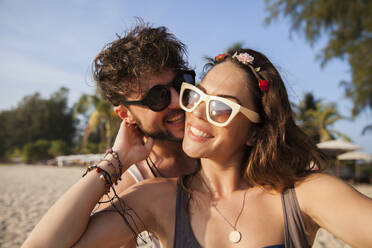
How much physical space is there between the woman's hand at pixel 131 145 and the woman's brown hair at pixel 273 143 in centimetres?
51

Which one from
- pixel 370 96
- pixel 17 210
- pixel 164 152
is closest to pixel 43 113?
pixel 17 210

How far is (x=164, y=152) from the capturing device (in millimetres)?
3129

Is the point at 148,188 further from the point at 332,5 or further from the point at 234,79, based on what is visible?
the point at 332,5

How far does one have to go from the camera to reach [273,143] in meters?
2.17

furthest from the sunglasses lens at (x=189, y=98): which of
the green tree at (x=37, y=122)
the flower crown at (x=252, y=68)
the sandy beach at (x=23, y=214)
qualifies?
the green tree at (x=37, y=122)

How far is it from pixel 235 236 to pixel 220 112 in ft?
2.79

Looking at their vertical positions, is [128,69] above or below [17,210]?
above

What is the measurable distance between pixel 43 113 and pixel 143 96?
4923cm

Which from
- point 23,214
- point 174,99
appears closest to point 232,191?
point 174,99

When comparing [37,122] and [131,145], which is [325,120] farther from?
[37,122]

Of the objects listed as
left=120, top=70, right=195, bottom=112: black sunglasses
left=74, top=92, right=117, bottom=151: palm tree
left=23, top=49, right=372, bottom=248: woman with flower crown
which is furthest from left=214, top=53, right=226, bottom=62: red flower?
left=74, top=92, right=117, bottom=151: palm tree

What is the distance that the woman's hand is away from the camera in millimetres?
2445

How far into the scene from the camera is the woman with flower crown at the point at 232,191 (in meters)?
1.80

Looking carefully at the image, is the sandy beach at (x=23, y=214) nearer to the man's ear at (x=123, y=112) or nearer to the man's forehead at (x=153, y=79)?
the man's ear at (x=123, y=112)
